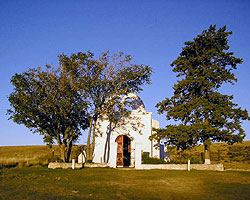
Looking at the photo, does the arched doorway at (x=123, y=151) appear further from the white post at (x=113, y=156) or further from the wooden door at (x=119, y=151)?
the white post at (x=113, y=156)

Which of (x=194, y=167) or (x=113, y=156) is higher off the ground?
(x=113, y=156)

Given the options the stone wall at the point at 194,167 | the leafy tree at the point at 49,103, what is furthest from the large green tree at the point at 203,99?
the leafy tree at the point at 49,103

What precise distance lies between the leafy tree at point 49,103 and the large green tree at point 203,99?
8.17 m

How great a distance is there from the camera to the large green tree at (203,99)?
21.1 metres

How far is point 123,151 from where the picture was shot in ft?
83.5

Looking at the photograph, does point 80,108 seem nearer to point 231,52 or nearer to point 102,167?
point 102,167

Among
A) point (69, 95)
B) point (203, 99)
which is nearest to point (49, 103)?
point (69, 95)

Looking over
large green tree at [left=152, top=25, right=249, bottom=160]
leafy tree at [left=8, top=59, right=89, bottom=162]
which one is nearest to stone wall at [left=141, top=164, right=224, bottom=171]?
large green tree at [left=152, top=25, right=249, bottom=160]

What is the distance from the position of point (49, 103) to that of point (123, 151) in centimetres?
853

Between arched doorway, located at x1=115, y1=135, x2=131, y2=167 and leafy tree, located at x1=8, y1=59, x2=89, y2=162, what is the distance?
14.1ft

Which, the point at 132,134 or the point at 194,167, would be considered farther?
the point at 132,134

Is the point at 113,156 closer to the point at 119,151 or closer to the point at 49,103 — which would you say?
the point at 119,151

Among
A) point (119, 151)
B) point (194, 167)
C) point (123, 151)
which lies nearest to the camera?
point (194, 167)

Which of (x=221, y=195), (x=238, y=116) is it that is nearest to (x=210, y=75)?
(x=238, y=116)
